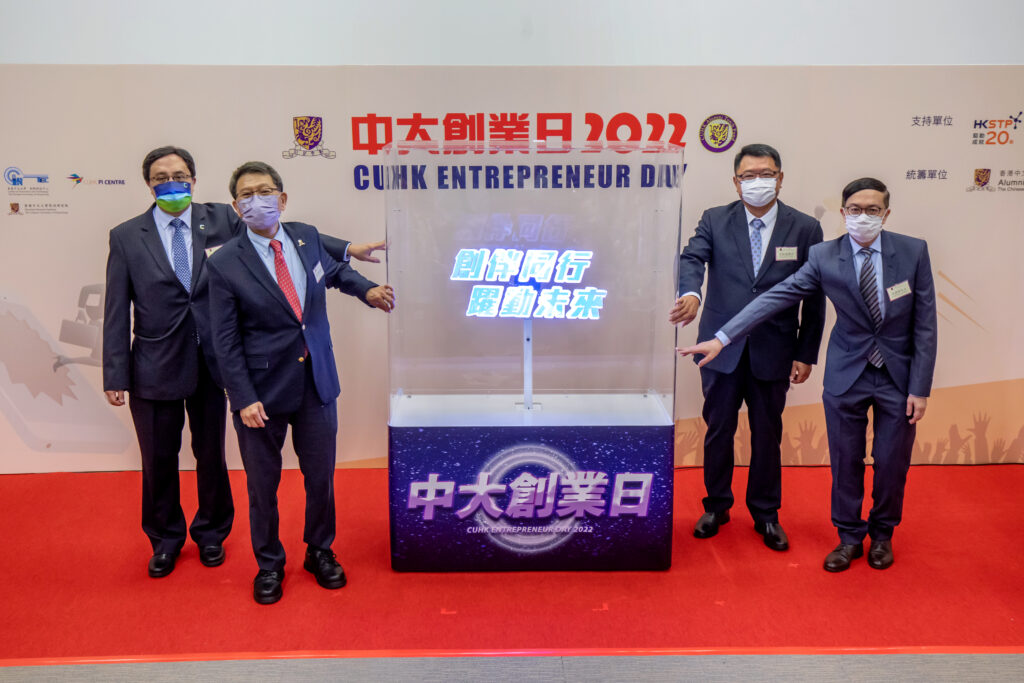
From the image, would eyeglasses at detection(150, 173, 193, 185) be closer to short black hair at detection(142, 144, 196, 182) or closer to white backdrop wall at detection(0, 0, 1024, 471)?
short black hair at detection(142, 144, 196, 182)

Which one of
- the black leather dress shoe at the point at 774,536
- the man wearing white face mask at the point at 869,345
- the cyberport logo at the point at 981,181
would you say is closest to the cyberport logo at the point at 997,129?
the cyberport logo at the point at 981,181

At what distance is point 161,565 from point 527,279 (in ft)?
6.60

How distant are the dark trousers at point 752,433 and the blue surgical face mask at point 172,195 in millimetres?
2427

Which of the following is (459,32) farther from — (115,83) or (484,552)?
(484,552)

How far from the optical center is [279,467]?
10.5 feet

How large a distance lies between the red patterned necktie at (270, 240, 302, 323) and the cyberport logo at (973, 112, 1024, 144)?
12.4 ft

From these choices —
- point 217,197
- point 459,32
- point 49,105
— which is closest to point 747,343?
point 459,32

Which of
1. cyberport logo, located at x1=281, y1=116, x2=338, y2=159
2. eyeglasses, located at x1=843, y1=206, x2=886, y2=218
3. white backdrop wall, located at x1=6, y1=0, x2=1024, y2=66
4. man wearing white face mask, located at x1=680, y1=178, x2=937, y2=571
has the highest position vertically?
white backdrop wall, located at x1=6, y1=0, x2=1024, y2=66

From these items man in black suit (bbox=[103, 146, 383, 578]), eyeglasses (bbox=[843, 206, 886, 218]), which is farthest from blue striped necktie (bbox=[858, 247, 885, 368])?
man in black suit (bbox=[103, 146, 383, 578])

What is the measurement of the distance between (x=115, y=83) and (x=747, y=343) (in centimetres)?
355

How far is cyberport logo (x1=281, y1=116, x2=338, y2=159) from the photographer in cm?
429

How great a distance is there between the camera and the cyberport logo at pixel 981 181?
14.4ft

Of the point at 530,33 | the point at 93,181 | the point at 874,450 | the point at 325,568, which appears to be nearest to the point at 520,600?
the point at 325,568

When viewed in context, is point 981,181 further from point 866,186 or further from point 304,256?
point 304,256
